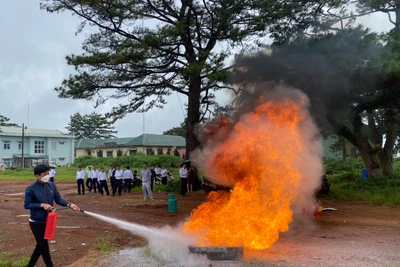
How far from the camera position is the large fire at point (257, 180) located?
7.57 meters

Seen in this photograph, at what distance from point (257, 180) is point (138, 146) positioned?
53.3 m

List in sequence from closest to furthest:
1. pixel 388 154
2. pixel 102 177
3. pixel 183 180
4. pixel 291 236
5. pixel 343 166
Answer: pixel 291 236 → pixel 388 154 → pixel 183 180 → pixel 102 177 → pixel 343 166

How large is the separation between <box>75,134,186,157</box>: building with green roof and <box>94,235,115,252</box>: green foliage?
4684 cm

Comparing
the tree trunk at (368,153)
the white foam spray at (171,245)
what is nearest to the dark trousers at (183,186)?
the tree trunk at (368,153)

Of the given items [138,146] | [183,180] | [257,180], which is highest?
[138,146]

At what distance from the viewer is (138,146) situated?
198ft

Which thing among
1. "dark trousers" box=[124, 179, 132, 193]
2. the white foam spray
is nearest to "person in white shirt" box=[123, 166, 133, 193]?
"dark trousers" box=[124, 179, 132, 193]

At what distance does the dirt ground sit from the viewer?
23.5 feet

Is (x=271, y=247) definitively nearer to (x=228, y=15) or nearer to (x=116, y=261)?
(x=116, y=261)

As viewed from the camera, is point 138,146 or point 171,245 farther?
point 138,146

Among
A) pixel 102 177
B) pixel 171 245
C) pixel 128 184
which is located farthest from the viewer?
pixel 128 184

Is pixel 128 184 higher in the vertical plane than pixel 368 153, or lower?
lower

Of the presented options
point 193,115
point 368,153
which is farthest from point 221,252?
point 368,153

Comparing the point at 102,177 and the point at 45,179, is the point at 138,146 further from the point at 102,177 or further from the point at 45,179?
the point at 45,179
